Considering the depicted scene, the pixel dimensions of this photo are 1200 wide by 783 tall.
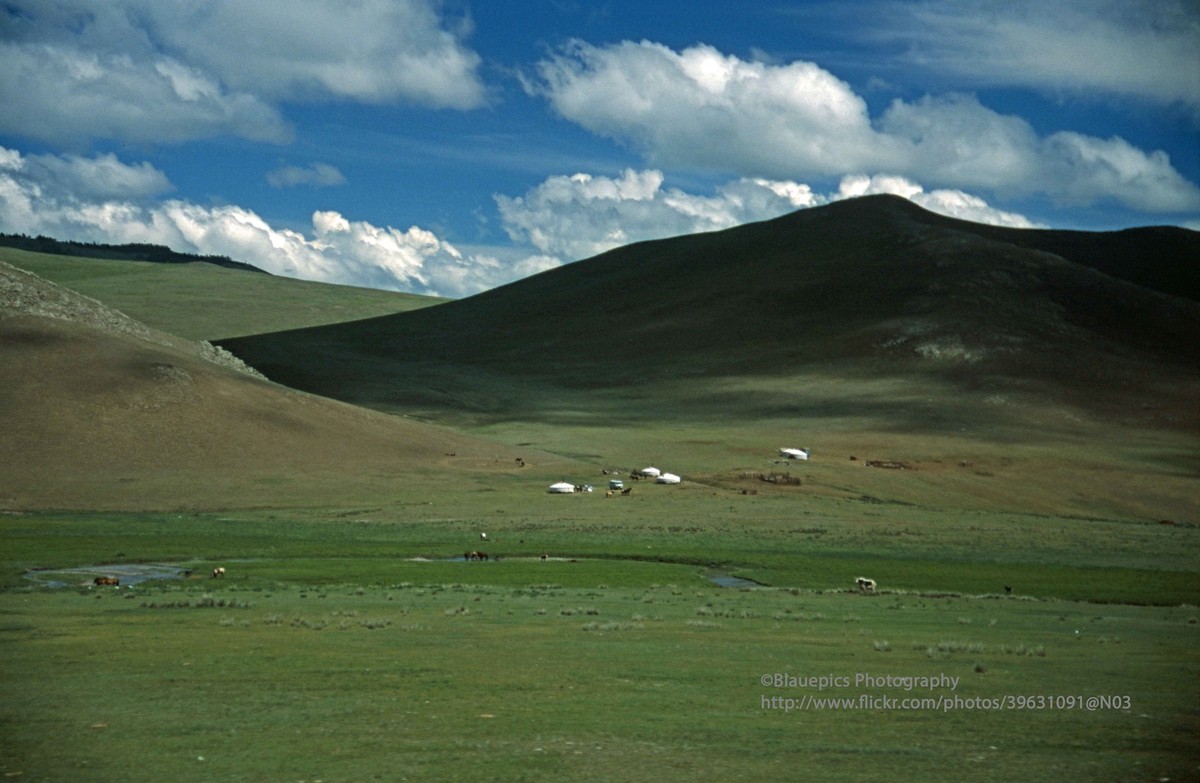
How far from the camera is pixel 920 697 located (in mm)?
18359

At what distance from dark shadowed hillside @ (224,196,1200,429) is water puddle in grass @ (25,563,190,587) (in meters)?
93.1

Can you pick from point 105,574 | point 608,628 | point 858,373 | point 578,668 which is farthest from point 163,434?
point 858,373

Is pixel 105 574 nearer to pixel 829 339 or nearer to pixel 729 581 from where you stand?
pixel 729 581

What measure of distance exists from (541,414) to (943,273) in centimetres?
7271

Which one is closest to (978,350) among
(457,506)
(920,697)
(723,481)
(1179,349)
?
(1179,349)

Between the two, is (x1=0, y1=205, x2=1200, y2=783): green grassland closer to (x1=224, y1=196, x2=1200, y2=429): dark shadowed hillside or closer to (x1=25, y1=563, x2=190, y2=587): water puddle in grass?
(x1=25, y1=563, x2=190, y2=587): water puddle in grass

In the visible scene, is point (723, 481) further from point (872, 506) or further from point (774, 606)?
point (774, 606)

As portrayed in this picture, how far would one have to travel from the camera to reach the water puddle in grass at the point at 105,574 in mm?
39734

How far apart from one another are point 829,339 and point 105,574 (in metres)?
129

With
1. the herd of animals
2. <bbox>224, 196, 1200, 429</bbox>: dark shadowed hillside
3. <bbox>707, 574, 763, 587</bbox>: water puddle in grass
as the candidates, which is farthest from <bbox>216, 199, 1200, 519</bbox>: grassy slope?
<bbox>707, 574, 763, 587</bbox>: water puddle in grass

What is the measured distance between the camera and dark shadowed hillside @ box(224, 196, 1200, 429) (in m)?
145

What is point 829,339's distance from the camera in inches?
6383

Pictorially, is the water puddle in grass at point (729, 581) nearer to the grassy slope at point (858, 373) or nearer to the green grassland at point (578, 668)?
the green grassland at point (578, 668)

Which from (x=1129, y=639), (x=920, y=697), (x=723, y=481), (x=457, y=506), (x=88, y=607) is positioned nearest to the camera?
(x=920, y=697)
